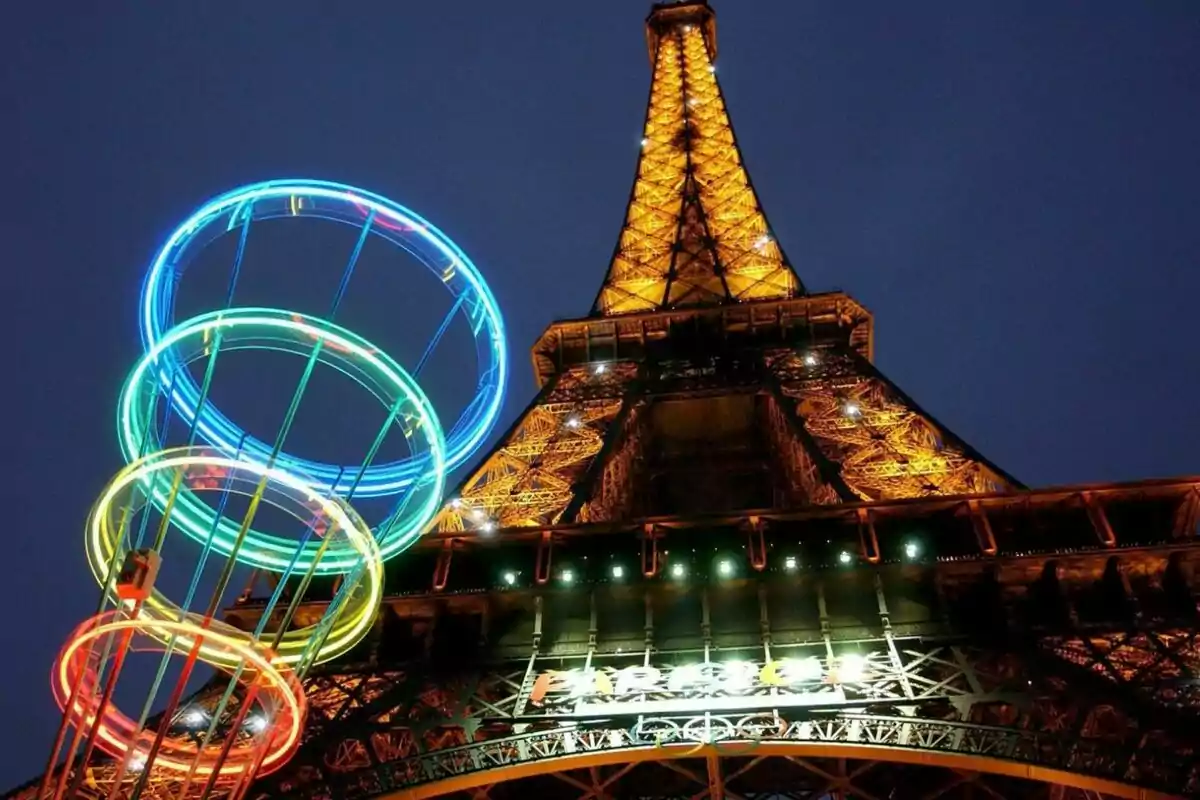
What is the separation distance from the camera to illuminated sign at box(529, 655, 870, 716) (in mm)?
15070

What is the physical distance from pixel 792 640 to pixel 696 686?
2.26 m

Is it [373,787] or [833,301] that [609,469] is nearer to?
[833,301]

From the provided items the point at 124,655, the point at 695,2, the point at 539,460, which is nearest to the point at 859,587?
the point at 539,460

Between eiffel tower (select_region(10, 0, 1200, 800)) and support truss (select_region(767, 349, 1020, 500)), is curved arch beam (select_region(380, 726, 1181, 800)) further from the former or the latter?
support truss (select_region(767, 349, 1020, 500))

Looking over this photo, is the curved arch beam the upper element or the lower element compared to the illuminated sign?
lower

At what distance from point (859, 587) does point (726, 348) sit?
16056 mm

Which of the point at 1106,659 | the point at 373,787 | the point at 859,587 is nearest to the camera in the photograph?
the point at 373,787

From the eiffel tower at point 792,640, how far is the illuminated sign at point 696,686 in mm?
52

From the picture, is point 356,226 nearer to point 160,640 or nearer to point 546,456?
point 160,640

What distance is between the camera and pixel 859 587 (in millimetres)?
17984

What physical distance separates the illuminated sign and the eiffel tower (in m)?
0.05

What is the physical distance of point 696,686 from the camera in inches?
619

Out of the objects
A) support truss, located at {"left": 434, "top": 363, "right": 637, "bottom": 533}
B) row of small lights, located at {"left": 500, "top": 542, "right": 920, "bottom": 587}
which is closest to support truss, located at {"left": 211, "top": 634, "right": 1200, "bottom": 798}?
row of small lights, located at {"left": 500, "top": 542, "right": 920, "bottom": 587}

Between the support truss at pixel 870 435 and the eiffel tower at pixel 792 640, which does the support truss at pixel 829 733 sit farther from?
the support truss at pixel 870 435
